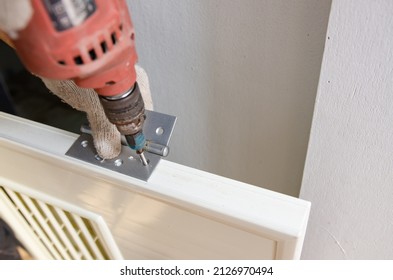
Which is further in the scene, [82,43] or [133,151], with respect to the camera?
[133,151]

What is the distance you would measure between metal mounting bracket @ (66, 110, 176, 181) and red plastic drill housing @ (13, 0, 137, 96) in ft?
0.38

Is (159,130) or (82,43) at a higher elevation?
(82,43)

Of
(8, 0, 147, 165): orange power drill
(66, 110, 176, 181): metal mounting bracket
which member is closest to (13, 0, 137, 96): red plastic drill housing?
(8, 0, 147, 165): orange power drill

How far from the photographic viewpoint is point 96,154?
419 mm

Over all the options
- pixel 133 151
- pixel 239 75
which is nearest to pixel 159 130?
pixel 133 151

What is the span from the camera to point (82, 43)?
0.91 feet

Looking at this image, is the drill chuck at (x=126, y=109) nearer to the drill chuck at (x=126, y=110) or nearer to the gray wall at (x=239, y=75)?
the drill chuck at (x=126, y=110)

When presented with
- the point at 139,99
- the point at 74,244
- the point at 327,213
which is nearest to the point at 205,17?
the point at 139,99

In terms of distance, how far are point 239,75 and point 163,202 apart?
0.21 metres

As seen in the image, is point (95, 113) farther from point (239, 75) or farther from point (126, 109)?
point (239, 75)

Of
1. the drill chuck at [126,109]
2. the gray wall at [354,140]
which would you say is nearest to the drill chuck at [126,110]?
the drill chuck at [126,109]

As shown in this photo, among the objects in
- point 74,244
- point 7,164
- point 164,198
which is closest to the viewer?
point 164,198
